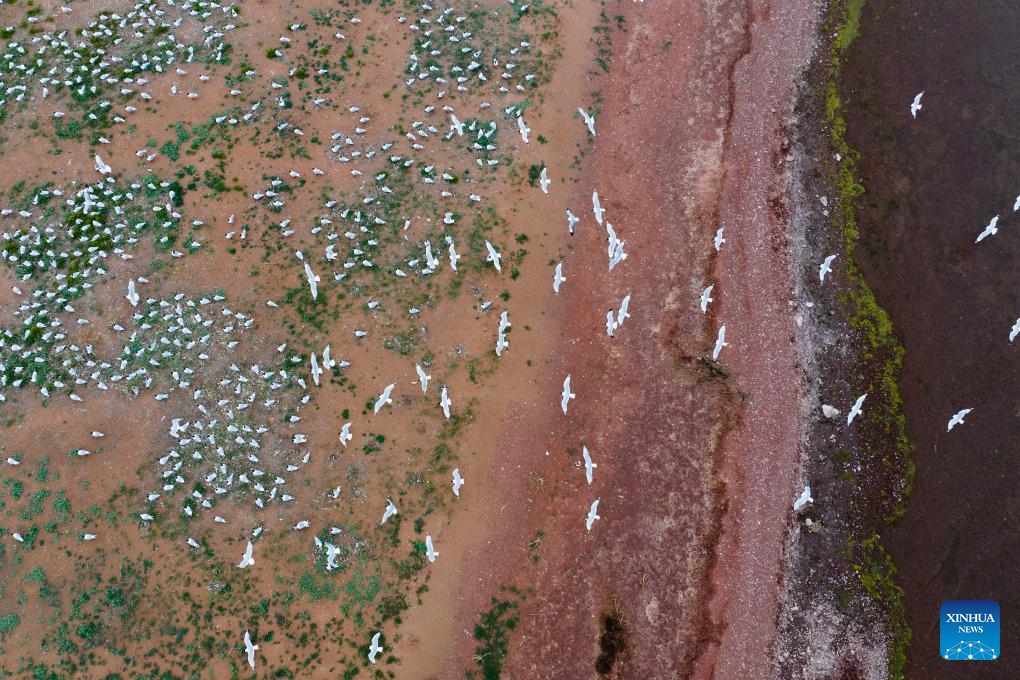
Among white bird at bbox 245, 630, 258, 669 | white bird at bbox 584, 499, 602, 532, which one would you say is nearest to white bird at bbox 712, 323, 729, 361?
white bird at bbox 584, 499, 602, 532

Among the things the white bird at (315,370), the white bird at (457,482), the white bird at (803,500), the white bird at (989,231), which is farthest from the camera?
the white bird at (989,231)

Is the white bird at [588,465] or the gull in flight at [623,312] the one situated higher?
the gull in flight at [623,312]

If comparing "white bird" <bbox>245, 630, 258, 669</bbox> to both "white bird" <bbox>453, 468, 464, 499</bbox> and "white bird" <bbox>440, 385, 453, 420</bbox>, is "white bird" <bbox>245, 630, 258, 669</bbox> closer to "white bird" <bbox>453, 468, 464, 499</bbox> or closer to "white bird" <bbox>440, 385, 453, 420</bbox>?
"white bird" <bbox>453, 468, 464, 499</bbox>

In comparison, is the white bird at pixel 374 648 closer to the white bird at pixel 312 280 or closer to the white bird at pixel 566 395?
the white bird at pixel 566 395

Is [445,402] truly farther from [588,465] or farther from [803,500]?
[803,500]

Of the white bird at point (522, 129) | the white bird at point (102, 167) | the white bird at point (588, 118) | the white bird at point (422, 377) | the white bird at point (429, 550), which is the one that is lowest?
the white bird at point (429, 550)

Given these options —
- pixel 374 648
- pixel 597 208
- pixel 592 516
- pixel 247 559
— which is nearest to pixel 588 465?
pixel 592 516

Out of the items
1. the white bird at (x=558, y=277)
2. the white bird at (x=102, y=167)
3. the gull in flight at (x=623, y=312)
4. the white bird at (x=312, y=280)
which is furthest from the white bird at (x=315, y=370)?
the white bird at (x=102, y=167)

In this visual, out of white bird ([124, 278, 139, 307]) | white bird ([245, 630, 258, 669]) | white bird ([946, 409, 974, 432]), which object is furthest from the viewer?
white bird ([946, 409, 974, 432])
